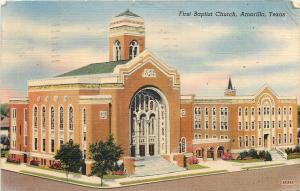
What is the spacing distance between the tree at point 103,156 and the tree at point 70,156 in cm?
18

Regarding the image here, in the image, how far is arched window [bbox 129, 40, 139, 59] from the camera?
21.6ft

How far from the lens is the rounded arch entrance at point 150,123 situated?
22.0 ft

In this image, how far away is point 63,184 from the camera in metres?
6.34

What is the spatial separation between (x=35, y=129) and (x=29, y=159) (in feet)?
1.25

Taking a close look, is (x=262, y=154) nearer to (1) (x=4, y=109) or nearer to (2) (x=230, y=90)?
(2) (x=230, y=90)

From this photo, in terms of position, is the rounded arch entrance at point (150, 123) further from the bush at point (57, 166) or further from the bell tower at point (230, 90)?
the bush at point (57, 166)

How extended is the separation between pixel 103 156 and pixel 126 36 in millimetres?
1524

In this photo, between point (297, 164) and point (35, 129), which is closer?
point (35, 129)

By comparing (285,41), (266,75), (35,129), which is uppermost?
(285,41)

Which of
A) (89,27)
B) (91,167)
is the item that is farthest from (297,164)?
(89,27)

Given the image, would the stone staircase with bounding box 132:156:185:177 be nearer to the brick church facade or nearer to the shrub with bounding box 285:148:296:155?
the brick church facade

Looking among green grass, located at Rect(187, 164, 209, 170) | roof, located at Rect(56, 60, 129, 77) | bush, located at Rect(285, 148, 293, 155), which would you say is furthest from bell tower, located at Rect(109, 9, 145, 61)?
bush, located at Rect(285, 148, 293, 155)

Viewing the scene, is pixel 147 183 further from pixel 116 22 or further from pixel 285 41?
pixel 285 41

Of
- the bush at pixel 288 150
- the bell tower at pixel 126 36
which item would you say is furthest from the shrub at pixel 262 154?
the bell tower at pixel 126 36
